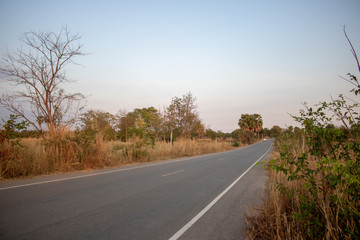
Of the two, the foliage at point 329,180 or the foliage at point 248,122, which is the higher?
the foliage at point 248,122

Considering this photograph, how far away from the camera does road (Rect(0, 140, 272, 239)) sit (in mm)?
3557

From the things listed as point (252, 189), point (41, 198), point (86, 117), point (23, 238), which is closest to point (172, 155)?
point (86, 117)

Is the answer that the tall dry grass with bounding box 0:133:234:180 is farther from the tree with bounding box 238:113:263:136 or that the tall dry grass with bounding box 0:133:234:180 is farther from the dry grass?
the tree with bounding box 238:113:263:136

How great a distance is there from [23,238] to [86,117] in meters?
9.27

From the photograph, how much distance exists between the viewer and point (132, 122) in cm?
3281

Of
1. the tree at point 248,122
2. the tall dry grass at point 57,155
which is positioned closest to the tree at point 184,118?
the tall dry grass at point 57,155

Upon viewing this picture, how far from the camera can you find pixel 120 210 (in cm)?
459

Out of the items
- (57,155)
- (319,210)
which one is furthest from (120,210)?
(57,155)

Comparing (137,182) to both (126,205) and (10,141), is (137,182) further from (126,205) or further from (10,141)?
(10,141)

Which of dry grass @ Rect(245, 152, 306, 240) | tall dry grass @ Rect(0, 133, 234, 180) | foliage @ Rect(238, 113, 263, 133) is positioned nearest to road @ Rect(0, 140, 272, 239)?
dry grass @ Rect(245, 152, 306, 240)

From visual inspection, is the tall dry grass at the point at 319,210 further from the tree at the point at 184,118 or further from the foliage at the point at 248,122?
the foliage at the point at 248,122

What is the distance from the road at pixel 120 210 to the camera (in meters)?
3.56

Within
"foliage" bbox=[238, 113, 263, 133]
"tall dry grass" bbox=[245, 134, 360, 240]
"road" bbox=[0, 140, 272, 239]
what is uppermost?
"foliage" bbox=[238, 113, 263, 133]

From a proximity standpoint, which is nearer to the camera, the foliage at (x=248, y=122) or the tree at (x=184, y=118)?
the tree at (x=184, y=118)
